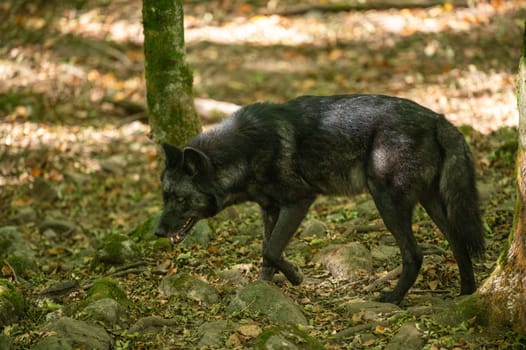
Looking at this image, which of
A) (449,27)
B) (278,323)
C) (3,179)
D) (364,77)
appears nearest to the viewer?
(278,323)

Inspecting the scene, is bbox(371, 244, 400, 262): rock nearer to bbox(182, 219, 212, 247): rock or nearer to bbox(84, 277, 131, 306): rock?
bbox(182, 219, 212, 247): rock

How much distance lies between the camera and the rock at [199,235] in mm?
8125

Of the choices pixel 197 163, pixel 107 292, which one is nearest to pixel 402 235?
pixel 197 163

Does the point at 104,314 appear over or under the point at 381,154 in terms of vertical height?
under

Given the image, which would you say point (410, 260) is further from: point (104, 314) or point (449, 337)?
point (104, 314)

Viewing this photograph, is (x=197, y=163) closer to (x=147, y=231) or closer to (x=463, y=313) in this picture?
(x=147, y=231)

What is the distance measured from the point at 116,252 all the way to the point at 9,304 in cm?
180

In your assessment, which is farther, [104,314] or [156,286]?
[156,286]

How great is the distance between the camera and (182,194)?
691cm

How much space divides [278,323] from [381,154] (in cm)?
190

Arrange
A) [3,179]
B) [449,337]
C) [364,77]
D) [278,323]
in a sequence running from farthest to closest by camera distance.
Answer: [364,77], [3,179], [278,323], [449,337]

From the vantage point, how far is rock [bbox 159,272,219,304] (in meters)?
6.53

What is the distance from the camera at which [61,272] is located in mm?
8188

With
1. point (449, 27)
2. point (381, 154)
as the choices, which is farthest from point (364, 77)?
point (381, 154)
